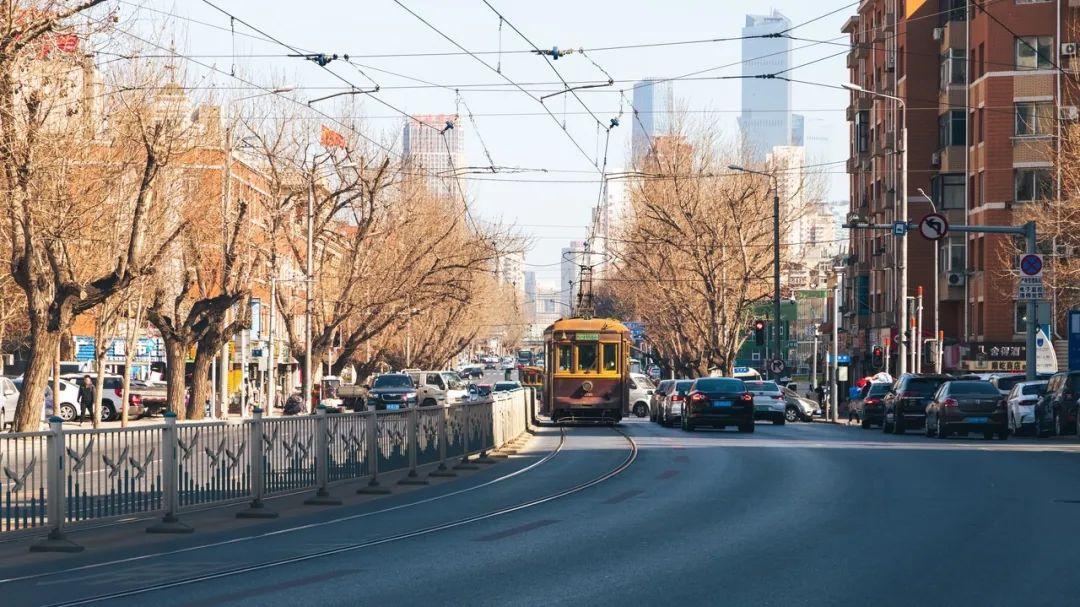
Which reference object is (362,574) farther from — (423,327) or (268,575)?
(423,327)

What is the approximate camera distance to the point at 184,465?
56.8 feet

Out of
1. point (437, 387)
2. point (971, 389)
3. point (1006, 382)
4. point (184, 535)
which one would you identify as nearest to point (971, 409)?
point (971, 389)

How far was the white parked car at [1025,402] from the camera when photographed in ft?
133

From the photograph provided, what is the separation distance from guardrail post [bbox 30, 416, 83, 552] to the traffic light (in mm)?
59557

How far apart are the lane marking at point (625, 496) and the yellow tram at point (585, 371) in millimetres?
25721

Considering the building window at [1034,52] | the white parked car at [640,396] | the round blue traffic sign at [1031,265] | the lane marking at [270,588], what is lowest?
the white parked car at [640,396]

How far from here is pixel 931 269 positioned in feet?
260

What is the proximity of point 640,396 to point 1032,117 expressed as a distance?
21079mm

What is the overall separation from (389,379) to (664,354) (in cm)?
4998

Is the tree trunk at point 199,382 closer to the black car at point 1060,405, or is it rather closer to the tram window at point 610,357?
the tram window at point 610,357

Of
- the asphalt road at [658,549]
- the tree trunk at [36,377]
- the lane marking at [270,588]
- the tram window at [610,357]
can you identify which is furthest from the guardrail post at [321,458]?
the tram window at [610,357]

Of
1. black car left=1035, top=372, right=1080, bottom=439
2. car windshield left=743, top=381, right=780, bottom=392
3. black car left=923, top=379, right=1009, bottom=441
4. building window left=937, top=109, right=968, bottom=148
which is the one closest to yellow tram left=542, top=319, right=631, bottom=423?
car windshield left=743, top=381, right=780, bottom=392

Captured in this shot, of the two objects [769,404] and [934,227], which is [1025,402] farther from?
[769,404]

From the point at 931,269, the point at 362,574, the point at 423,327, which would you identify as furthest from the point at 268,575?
the point at 423,327
